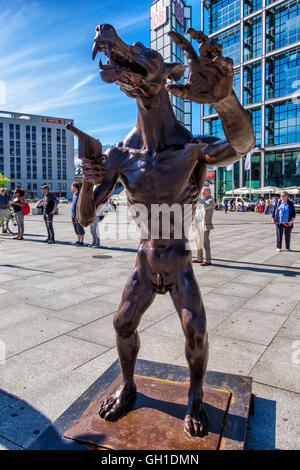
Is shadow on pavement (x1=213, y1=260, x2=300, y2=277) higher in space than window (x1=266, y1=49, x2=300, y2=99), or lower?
lower

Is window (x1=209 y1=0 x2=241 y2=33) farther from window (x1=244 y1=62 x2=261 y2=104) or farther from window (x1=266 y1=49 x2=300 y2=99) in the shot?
window (x1=266 y1=49 x2=300 y2=99)

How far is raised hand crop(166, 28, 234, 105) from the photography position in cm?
172

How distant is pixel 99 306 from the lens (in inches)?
199

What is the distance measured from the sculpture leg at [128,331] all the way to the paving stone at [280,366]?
133cm

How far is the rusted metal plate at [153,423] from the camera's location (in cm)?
199

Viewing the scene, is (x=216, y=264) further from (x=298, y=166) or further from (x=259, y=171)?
(x=259, y=171)

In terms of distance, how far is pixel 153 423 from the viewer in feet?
7.13

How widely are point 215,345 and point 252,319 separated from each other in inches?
39.6

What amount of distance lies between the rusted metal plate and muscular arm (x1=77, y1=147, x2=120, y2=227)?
127 cm

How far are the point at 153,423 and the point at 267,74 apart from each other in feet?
151

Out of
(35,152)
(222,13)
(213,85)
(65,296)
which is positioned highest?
(222,13)

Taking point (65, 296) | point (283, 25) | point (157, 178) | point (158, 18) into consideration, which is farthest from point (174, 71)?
point (158, 18)

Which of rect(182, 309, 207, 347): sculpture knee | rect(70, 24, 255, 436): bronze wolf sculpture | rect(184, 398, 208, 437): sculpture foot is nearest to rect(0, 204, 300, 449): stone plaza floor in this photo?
rect(184, 398, 208, 437): sculpture foot

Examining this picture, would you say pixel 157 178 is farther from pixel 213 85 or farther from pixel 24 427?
pixel 24 427
